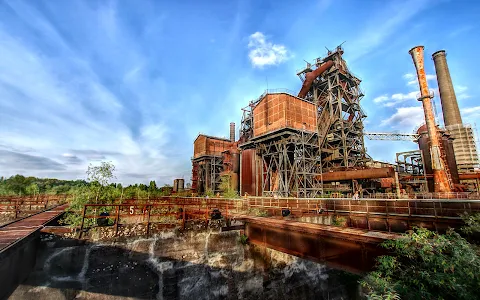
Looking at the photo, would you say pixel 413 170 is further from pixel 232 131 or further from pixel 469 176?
pixel 232 131

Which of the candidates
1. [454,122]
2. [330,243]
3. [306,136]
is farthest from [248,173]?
[454,122]

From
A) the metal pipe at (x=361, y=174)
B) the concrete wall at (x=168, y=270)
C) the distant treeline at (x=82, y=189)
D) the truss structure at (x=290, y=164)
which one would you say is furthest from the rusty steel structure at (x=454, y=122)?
the distant treeline at (x=82, y=189)

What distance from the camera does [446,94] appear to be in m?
43.8

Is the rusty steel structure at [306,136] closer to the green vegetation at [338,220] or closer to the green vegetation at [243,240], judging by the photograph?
the green vegetation at [338,220]

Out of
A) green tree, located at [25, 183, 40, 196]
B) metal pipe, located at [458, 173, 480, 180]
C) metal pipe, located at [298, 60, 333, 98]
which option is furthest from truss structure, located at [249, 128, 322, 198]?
green tree, located at [25, 183, 40, 196]

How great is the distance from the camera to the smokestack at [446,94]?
43594 millimetres

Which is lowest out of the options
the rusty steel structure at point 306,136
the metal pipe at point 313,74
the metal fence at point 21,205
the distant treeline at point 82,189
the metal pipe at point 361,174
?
the metal fence at point 21,205

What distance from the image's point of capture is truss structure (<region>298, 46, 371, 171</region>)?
36.4m

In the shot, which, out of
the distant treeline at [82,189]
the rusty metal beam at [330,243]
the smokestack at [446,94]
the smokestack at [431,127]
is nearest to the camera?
the rusty metal beam at [330,243]

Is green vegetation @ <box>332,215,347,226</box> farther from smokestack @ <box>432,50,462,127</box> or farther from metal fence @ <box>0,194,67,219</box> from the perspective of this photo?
smokestack @ <box>432,50,462,127</box>

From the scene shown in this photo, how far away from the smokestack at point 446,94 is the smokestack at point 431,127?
24184 mm

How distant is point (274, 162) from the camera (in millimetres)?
32781

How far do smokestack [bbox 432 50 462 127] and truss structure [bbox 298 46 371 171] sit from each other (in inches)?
722

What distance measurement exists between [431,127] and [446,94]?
1057 inches
